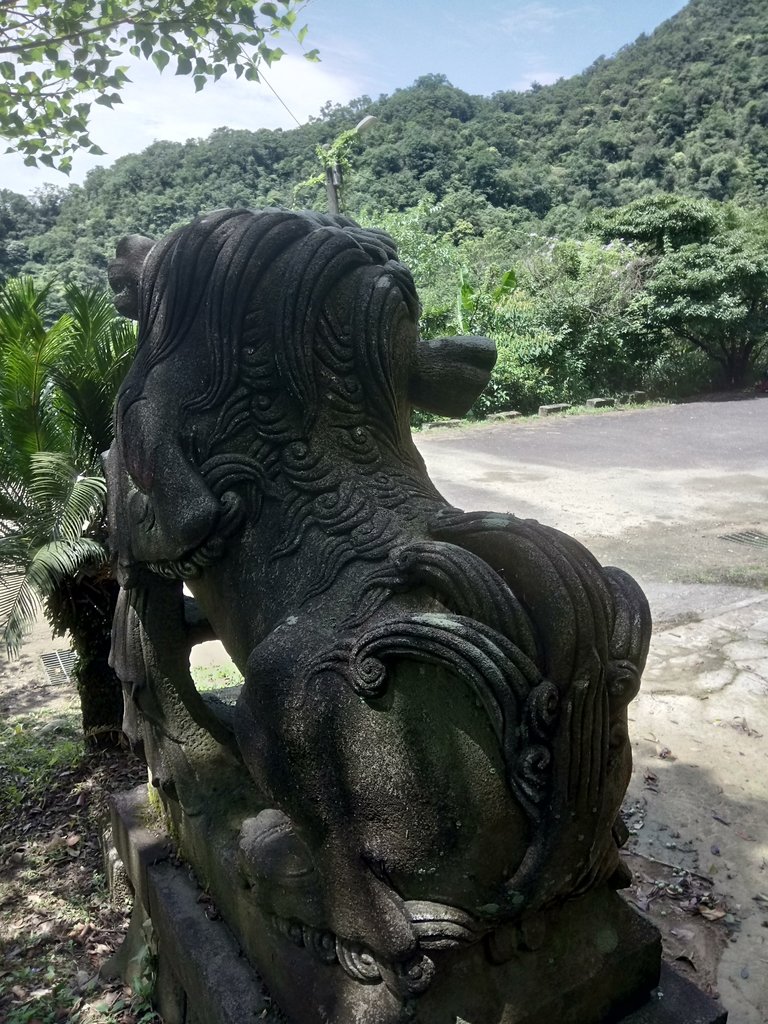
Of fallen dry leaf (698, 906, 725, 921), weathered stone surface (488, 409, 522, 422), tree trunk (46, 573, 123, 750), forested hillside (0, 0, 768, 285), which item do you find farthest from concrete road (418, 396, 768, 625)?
forested hillside (0, 0, 768, 285)

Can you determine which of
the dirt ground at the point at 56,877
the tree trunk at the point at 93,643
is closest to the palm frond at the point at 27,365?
the tree trunk at the point at 93,643

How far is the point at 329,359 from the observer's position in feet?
6.13

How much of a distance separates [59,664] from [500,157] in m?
46.6

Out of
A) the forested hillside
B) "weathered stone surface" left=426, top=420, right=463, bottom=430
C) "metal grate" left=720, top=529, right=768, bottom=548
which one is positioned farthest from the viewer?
the forested hillside

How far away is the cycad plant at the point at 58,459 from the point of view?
146 inches

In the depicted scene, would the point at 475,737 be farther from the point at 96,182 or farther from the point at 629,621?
the point at 96,182

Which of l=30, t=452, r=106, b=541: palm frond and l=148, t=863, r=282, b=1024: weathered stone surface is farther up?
l=30, t=452, r=106, b=541: palm frond

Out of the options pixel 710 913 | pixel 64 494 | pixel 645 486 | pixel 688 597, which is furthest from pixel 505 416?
pixel 710 913

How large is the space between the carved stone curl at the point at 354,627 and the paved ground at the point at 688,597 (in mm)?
1411

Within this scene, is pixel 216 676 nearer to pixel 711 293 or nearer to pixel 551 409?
pixel 551 409

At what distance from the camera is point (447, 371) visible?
2061 millimetres

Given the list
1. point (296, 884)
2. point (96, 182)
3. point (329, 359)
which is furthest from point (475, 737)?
point (96, 182)

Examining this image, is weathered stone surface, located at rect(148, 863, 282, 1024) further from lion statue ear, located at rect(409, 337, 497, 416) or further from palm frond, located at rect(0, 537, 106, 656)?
palm frond, located at rect(0, 537, 106, 656)

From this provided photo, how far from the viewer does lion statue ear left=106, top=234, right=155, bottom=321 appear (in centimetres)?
224
